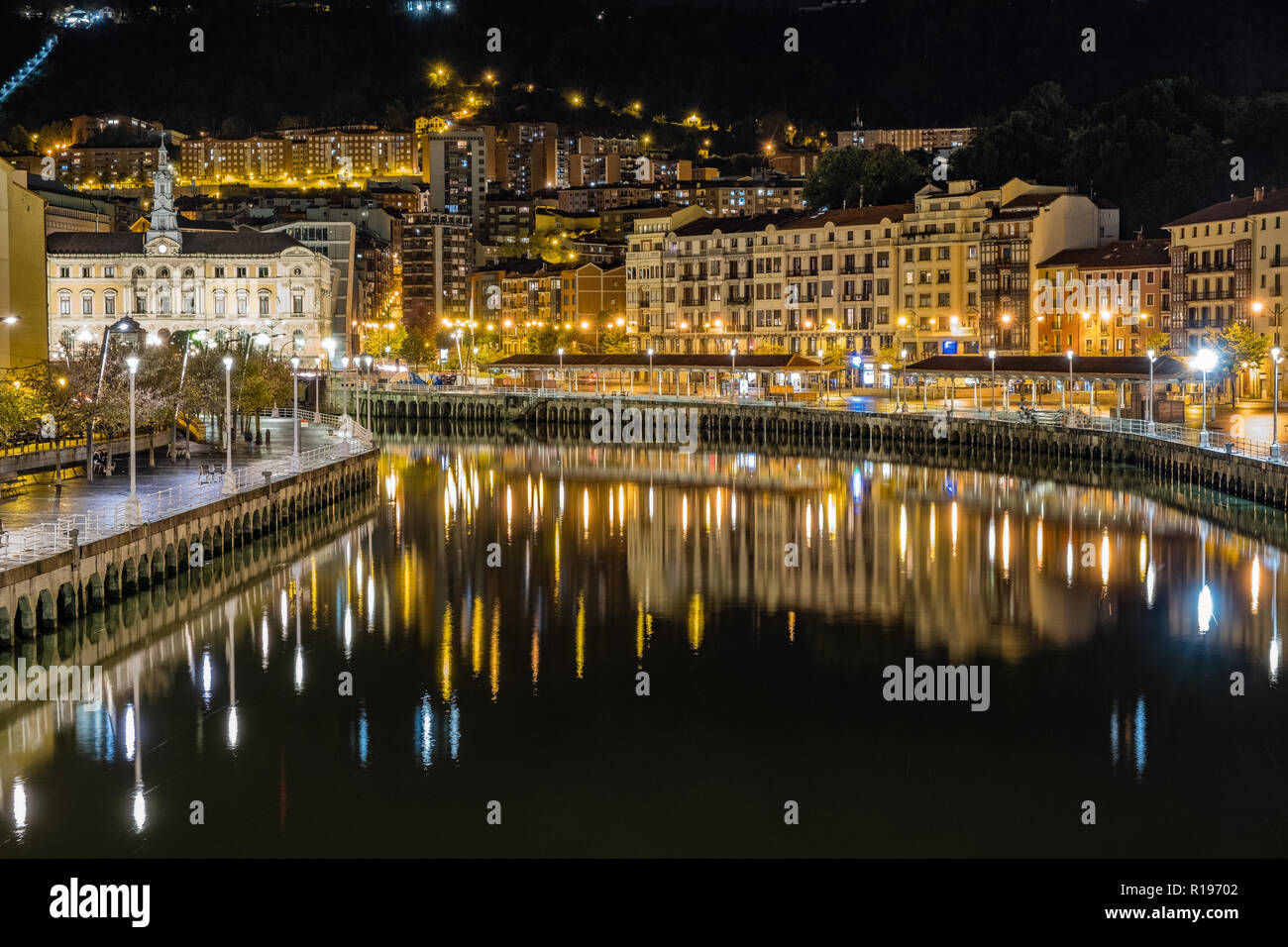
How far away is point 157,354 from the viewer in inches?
2512

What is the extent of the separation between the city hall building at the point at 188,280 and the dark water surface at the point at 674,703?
81.1 meters

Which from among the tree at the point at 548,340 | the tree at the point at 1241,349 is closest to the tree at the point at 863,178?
the tree at the point at 548,340

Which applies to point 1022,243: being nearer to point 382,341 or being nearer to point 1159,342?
point 1159,342

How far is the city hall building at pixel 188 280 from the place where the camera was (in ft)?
408

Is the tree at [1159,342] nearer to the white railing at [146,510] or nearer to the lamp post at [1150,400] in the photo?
the lamp post at [1150,400]

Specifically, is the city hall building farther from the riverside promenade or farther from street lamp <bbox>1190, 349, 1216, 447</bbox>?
street lamp <bbox>1190, 349, 1216, 447</bbox>

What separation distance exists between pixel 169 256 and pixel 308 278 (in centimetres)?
1043

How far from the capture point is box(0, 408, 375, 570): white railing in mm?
30103

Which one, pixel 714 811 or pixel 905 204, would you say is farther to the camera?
pixel 905 204

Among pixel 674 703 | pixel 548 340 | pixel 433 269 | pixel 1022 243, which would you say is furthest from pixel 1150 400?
pixel 433 269

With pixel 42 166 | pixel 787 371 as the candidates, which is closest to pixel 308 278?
pixel 787 371

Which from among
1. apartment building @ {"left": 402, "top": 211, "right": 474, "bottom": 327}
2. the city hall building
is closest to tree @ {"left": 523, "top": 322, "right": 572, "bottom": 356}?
the city hall building

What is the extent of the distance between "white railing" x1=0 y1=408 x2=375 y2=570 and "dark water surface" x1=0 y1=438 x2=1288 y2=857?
1702 millimetres
